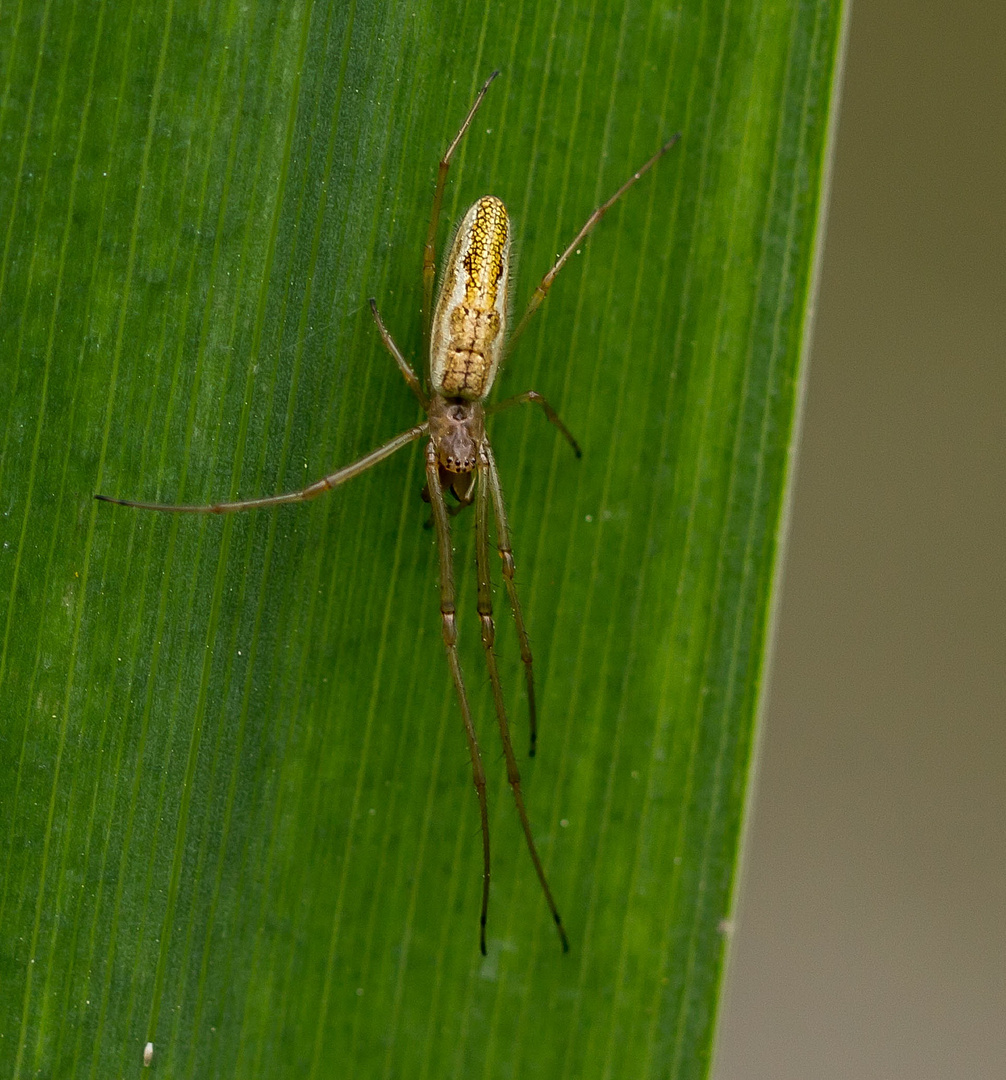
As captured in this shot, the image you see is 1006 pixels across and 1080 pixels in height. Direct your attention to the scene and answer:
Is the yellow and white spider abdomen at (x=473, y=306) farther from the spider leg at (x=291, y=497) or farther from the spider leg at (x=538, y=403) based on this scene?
the spider leg at (x=291, y=497)

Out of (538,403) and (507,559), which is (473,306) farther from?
(507,559)

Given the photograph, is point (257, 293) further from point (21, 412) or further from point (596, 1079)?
point (596, 1079)

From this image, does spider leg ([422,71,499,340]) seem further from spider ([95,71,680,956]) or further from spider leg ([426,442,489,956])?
spider leg ([426,442,489,956])

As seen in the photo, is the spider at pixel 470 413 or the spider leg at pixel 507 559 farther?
the spider leg at pixel 507 559

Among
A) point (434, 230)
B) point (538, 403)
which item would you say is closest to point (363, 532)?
point (538, 403)

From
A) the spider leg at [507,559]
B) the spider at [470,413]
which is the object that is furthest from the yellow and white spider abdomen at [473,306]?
the spider leg at [507,559]

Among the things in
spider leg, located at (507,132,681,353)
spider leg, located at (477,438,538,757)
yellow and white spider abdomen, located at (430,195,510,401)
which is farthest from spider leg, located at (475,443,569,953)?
spider leg, located at (507,132,681,353)
